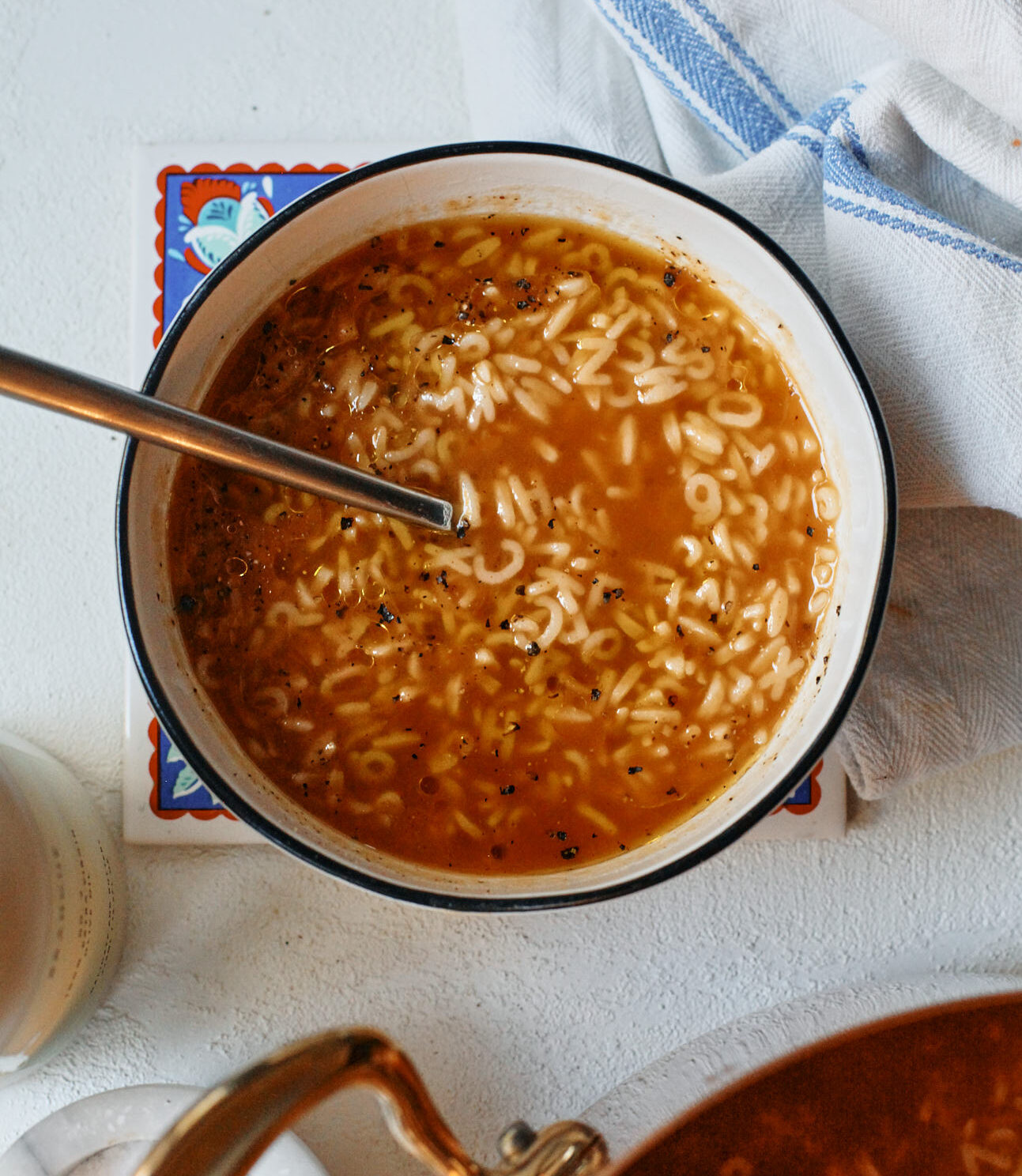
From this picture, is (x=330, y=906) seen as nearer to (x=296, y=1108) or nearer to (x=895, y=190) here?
(x=296, y=1108)

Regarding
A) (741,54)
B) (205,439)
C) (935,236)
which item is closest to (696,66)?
(741,54)

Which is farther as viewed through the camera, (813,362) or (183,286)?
(183,286)

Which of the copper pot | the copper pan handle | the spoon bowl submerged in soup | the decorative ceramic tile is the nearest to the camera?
the copper pan handle

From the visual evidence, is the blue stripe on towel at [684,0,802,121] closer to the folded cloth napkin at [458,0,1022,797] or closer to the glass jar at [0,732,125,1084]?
the folded cloth napkin at [458,0,1022,797]

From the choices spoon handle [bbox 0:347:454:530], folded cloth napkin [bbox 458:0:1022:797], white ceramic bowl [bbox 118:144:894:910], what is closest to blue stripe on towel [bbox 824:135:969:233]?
folded cloth napkin [bbox 458:0:1022:797]

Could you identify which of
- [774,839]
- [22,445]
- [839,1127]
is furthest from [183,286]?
[839,1127]

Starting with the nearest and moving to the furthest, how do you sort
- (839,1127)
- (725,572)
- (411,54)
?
(725,572), (839,1127), (411,54)

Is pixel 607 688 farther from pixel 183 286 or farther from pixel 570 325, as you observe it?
pixel 183 286
